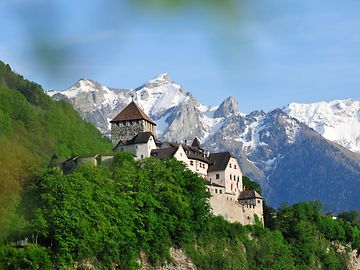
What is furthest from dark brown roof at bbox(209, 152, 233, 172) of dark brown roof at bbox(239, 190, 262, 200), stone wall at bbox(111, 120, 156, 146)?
stone wall at bbox(111, 120, 156, 146)

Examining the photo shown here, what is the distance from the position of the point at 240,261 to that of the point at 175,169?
9555 mm

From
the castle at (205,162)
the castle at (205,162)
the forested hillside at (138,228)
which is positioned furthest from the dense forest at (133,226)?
the castle at (205,162)

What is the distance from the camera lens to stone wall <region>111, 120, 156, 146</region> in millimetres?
68625

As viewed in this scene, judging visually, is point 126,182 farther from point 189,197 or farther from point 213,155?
point 213,155

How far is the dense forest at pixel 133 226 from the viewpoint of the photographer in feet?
155

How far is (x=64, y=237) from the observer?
48469mm

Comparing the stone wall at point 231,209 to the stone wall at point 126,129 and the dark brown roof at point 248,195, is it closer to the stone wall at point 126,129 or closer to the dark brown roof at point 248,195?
the dark brown roof at point 248,195

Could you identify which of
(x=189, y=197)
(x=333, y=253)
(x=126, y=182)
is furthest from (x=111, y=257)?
(x=333, y=253)

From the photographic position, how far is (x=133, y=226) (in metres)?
54.7

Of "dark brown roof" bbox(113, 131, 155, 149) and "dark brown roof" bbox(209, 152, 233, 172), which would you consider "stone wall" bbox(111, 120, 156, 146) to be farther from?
"dark brown roof" bbox(209, 152, 233, 172)

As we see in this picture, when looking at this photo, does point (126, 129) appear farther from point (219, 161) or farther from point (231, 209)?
point (231, 209)

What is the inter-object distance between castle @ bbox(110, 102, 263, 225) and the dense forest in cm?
167

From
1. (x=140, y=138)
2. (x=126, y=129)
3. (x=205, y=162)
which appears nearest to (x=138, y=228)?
(x=140, y=138)

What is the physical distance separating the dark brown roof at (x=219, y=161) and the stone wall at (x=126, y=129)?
6568 millimetres
